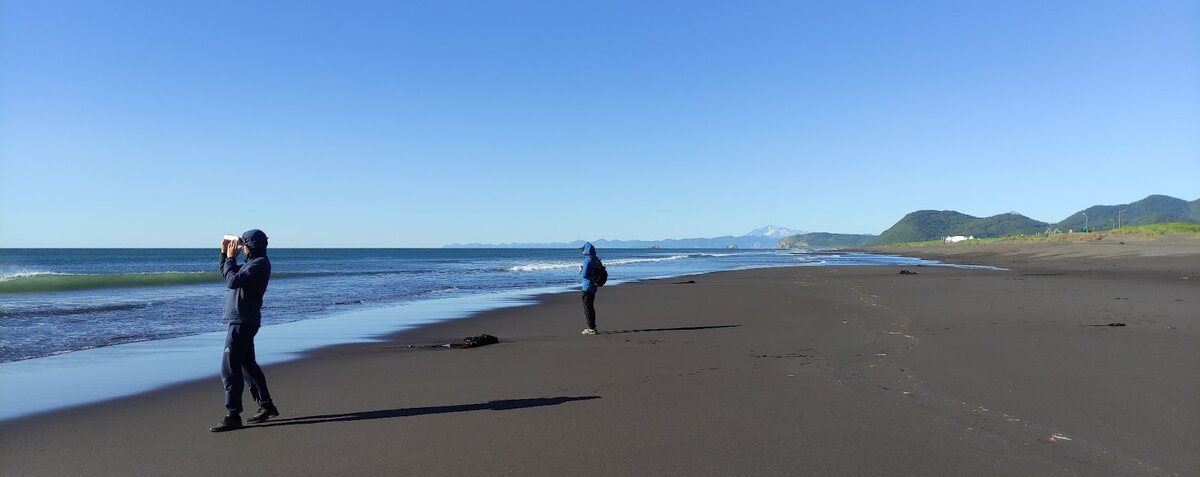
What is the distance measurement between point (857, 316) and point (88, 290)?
3269cm

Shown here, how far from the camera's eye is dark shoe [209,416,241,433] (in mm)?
6133

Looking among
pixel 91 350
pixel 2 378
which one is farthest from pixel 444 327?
pixel 2 378

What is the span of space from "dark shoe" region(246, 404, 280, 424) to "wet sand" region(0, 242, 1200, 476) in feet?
0.32

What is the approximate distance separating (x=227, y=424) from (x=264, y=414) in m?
0.37

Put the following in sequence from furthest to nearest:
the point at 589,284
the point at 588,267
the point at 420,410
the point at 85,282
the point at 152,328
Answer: the point at 85,282
the point at 152,328
the point at 588,267
the point at 589,284
the point at 420,410

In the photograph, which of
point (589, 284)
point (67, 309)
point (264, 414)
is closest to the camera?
point (264, 414)

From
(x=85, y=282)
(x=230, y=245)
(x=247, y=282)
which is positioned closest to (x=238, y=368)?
(x=247, y=282)

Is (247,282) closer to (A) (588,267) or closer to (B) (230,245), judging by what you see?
(B) (230,245)

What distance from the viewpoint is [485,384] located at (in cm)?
827

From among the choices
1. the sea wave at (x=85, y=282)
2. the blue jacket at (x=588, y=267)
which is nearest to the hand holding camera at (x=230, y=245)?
the blue jacket at (x=588, y=267)

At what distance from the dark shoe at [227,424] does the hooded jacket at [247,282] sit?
90 cm

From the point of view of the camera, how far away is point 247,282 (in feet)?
20.9

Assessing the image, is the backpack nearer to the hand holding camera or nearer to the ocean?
the ocean

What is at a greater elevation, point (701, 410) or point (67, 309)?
point (67, 309)
